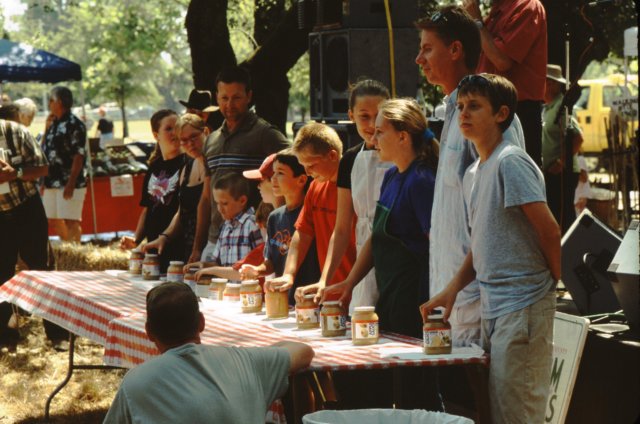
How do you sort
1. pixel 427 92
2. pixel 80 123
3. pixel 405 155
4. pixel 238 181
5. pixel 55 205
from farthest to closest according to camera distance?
pixel 427 92 → pixel 55 205 → pixel 80 123 → pixel 238 181 → pixel 405 155

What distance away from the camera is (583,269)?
5199 mm

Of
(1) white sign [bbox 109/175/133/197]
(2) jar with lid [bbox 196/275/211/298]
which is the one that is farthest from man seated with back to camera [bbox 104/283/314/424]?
(1) white sign [bbox 109/175/133/197]

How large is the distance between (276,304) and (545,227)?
1560mm

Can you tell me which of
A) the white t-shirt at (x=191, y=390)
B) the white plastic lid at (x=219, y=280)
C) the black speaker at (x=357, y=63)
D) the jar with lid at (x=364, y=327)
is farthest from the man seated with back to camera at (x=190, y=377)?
the black speaker at (x=357, y=63)

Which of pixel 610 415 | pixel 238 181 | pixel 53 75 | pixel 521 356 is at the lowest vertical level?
pixel 610 415

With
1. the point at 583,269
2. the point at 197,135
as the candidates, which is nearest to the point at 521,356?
the point at 583,269

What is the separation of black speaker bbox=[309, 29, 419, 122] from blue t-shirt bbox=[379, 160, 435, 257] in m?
2.25

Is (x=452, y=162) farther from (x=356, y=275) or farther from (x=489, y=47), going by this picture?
(x=489, y=47)

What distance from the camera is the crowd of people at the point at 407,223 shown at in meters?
3.58

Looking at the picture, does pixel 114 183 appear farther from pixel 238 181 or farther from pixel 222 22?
pixel 238 181

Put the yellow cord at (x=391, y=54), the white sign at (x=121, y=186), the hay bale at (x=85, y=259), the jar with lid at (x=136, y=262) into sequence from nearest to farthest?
the yellow cord at (x=391, y=54) < the jar with lid at (x=136, y=262) < the hay bale at (x=85, y=259) < the white sign at (x=121, y=186)

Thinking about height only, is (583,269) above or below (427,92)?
below

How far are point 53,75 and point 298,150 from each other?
8567 mm

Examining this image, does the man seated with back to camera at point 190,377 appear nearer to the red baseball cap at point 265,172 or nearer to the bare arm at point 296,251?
the bare arm at point 296,251
